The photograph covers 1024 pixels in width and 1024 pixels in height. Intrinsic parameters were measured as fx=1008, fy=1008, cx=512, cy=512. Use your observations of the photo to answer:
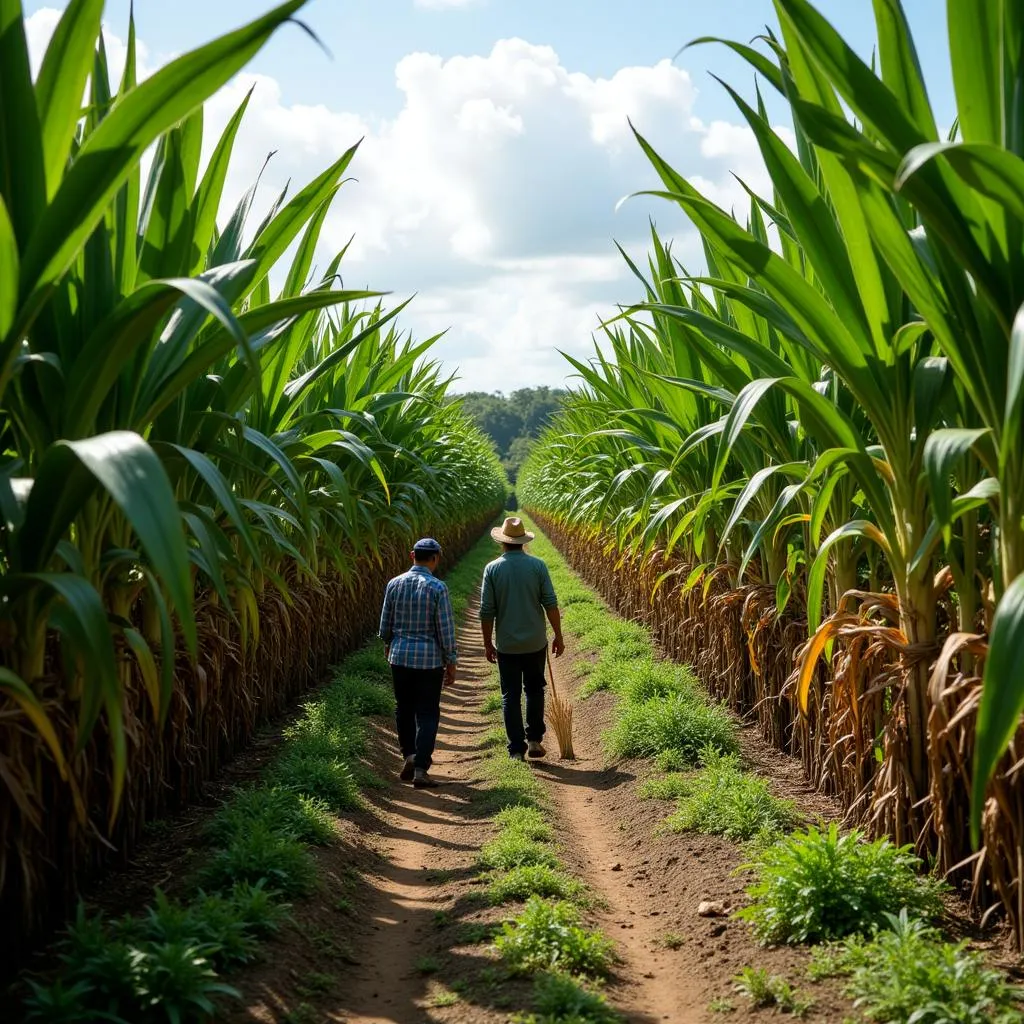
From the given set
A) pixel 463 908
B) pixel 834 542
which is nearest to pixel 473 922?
pixel 463 908

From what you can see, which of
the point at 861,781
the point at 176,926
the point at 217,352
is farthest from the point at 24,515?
the point at 861,781

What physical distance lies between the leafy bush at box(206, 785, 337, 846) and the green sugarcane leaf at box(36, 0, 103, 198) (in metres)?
2.34

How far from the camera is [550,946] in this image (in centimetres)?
299

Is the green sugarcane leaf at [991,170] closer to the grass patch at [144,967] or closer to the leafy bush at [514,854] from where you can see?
the grass patch at [144,967]

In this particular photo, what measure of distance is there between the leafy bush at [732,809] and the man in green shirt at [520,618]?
170 centimetres

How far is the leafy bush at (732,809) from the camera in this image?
393 cm

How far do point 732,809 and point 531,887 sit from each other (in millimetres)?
955

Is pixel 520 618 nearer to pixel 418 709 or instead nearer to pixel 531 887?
pixel 418 709

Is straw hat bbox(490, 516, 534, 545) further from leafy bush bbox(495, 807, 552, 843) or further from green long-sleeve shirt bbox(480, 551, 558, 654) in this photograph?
leafy bush bbox(495, 807, 552, 843)

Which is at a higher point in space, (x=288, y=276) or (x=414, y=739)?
(x=288, y=276)

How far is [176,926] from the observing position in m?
2.60

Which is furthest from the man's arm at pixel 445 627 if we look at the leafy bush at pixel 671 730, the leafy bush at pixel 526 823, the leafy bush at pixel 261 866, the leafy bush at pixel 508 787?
the leafy bush at pixel 261 866

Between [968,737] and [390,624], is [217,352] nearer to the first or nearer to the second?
[968,737]

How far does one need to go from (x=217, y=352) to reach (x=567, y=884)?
2.19 metres
